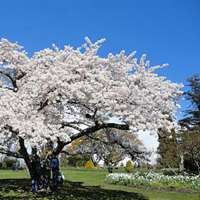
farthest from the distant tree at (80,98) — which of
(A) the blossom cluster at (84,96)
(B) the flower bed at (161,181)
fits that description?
(B) the flower bed at (161,181)

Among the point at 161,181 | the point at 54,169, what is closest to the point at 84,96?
the point at 54,169

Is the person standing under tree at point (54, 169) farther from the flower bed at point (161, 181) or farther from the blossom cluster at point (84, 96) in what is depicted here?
the flower bed at point (161, 181)

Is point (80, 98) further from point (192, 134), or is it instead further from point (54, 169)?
point (192, 134)

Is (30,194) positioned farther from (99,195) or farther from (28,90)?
(28,90)

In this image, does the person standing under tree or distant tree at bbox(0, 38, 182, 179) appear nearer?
distant tree at bbox(0, 38, 182, 179)

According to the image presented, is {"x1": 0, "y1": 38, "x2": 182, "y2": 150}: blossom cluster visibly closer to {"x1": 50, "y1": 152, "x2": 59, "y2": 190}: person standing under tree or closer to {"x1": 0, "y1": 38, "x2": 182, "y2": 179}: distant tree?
{"x1": 0, "y1": 38, "x2": 182, "y2": 179}: distant tree

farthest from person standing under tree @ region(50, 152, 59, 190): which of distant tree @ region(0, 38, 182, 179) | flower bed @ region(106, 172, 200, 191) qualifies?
flower bed @ region(106, 172, 200, 191)

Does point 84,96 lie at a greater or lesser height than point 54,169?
greater

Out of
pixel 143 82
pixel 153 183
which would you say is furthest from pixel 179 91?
pixel 153 183

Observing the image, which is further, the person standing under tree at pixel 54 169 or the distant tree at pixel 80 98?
the person standing under tree at pixel 54 169

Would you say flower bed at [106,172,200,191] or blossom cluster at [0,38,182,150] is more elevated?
blossom cluster at [0,38,182,150]

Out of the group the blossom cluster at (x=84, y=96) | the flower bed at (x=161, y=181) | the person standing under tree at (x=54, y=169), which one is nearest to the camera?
the blossom cluster at (x=84, y=96)

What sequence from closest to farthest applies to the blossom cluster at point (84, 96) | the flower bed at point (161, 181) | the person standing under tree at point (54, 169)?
the blossom cluster at point (84, 96) < the person standing under tree at point (54, 169) < the flower bed at point (161, 181)

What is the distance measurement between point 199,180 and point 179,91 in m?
6.92
